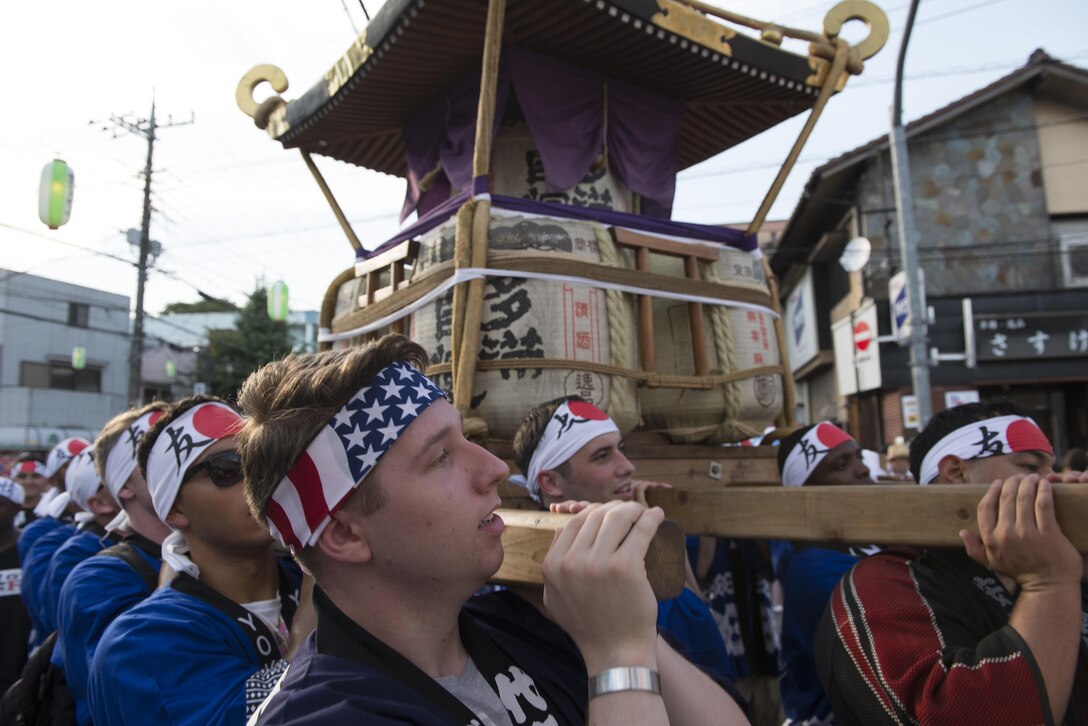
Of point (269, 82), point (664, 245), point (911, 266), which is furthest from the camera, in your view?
point (911, 266)

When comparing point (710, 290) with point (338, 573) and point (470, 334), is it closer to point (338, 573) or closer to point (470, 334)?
point (470, 334)

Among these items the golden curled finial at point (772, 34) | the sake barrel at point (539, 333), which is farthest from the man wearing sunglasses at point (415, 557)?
the golden curled finial at point (772, 34)

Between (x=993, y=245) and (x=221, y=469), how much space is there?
1692 cm

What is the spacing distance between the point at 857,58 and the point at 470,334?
259 centimetres

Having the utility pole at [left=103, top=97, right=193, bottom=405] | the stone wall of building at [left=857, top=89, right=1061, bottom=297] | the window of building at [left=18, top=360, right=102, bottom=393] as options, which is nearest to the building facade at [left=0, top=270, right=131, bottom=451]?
the window of building at [left=18, top=360, right=102, bottom=393]

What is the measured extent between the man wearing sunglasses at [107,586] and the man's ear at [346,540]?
52.9 inches

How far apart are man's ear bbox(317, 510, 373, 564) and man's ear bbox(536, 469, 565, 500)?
5.30ft

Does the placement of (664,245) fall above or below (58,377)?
below

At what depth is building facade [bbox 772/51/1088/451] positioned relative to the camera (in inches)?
567

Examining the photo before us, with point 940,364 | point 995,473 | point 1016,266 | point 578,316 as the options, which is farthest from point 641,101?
point 1016,266

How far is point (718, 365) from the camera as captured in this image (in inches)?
140

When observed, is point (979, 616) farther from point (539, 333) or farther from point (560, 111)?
point (560, 111)

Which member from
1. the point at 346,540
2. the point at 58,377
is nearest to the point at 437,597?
the point at 346,540

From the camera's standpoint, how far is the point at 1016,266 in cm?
1526
